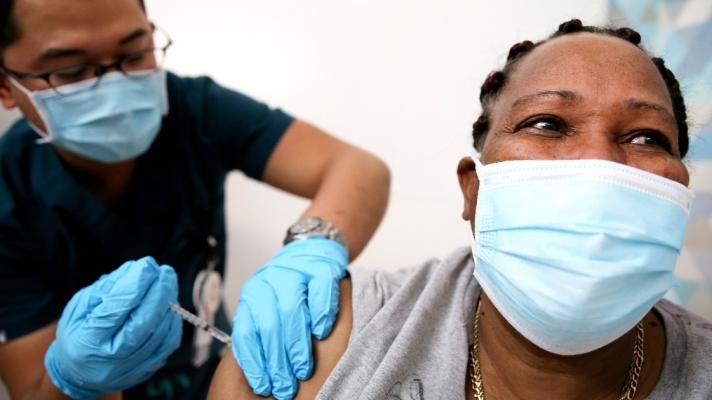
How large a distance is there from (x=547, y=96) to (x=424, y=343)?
17.1 inches

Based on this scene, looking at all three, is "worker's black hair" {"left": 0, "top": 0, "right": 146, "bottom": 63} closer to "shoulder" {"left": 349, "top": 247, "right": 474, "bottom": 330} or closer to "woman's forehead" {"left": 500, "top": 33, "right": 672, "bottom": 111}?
"shoulder" {"left": 349, "top": 247, "right": 474, "bottom": 330}

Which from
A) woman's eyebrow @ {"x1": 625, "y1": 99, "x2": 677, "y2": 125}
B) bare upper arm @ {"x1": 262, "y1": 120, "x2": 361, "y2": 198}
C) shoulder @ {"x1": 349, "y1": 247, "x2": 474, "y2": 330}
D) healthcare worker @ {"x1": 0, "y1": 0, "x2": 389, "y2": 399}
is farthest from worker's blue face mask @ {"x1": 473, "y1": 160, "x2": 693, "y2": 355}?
bare upper arm @ {"x1": 262, "y1": 120, "x2": 361, "y2": 198}

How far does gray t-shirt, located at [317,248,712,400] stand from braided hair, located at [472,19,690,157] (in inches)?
10.6

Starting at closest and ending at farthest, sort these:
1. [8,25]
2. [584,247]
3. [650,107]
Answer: [584,247] < [650,107] < [8,25]

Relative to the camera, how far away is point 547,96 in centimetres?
88

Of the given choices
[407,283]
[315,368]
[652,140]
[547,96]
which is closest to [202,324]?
[315,368]

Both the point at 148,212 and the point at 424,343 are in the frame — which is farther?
the point at 148,212

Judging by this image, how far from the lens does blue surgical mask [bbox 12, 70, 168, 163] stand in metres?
1.26

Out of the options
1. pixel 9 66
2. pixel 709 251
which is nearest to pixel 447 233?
pixel 709 251

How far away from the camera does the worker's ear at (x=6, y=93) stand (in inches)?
51.0

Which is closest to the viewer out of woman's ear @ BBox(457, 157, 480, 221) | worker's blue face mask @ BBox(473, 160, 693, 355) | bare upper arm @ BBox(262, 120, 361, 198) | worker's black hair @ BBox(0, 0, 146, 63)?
worker's blue face mask @ BBox(473, 160, 693, 355)

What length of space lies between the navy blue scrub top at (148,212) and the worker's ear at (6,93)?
0.28ft

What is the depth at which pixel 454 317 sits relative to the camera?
3.32 feet

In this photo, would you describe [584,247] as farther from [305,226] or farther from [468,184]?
[305,226]
